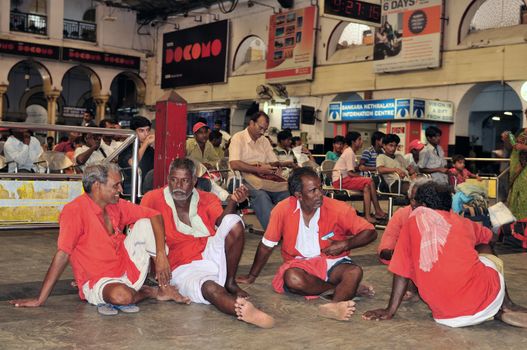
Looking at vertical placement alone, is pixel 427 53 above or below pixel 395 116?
above

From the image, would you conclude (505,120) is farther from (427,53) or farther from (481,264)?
(481,264)

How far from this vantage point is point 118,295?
142 inches

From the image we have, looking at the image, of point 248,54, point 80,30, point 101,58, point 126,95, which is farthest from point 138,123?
point 126,95

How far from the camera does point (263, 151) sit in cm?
704

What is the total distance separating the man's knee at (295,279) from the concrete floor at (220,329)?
10cm

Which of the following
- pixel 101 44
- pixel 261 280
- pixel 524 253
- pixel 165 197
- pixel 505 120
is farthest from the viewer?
pixel 101 44

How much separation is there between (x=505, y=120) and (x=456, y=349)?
577 inches

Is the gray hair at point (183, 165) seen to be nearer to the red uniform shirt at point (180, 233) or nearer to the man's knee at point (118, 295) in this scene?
the red uniform shirt at point (180, 233)

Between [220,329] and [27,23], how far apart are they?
70.1 feet

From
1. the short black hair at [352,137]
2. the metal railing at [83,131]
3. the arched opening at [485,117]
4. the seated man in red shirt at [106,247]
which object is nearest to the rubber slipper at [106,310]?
the seated man in red shirt at [106,247]

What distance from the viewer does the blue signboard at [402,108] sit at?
1452 centimetres

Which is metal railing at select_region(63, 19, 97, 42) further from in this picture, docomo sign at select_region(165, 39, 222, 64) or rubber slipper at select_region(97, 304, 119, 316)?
rubber slipper at select_region(97, 304, 119, 316)

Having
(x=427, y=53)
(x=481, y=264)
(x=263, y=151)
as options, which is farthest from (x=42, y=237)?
(x=427, y=53)

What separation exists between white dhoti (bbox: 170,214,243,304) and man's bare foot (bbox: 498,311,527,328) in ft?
5.03
